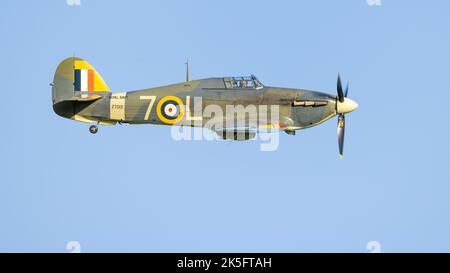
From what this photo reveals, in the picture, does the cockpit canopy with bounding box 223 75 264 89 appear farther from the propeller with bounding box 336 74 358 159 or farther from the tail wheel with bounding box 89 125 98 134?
the tail wheel with bounding box 89 125 98 134

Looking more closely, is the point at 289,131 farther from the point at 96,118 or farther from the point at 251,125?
the point at 96,118

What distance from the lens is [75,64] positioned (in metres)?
32.2

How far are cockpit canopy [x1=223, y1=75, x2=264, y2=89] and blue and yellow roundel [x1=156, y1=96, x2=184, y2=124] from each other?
1.61 m

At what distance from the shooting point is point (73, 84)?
1256 inches

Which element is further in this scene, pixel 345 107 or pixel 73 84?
pixel 73 84

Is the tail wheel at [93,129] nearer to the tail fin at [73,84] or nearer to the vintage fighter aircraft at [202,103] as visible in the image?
the vintage fighter aircraft at [202,103]

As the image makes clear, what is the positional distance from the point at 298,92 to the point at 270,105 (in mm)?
1045

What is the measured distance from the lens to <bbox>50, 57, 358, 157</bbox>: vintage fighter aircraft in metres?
31.0

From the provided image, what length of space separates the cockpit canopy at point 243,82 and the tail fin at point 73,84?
3.91 meters

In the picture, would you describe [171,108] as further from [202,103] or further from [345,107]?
[345,107]

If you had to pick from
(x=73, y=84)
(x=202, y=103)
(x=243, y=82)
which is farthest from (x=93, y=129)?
(x=243, y=82)

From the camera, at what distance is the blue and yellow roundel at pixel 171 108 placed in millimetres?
31016

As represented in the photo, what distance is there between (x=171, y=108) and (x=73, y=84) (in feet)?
11.1

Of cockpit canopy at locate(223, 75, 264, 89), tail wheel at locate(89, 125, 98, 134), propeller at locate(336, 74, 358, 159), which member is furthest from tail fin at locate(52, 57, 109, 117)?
propeller at locate(336, 74, 358, 159)
